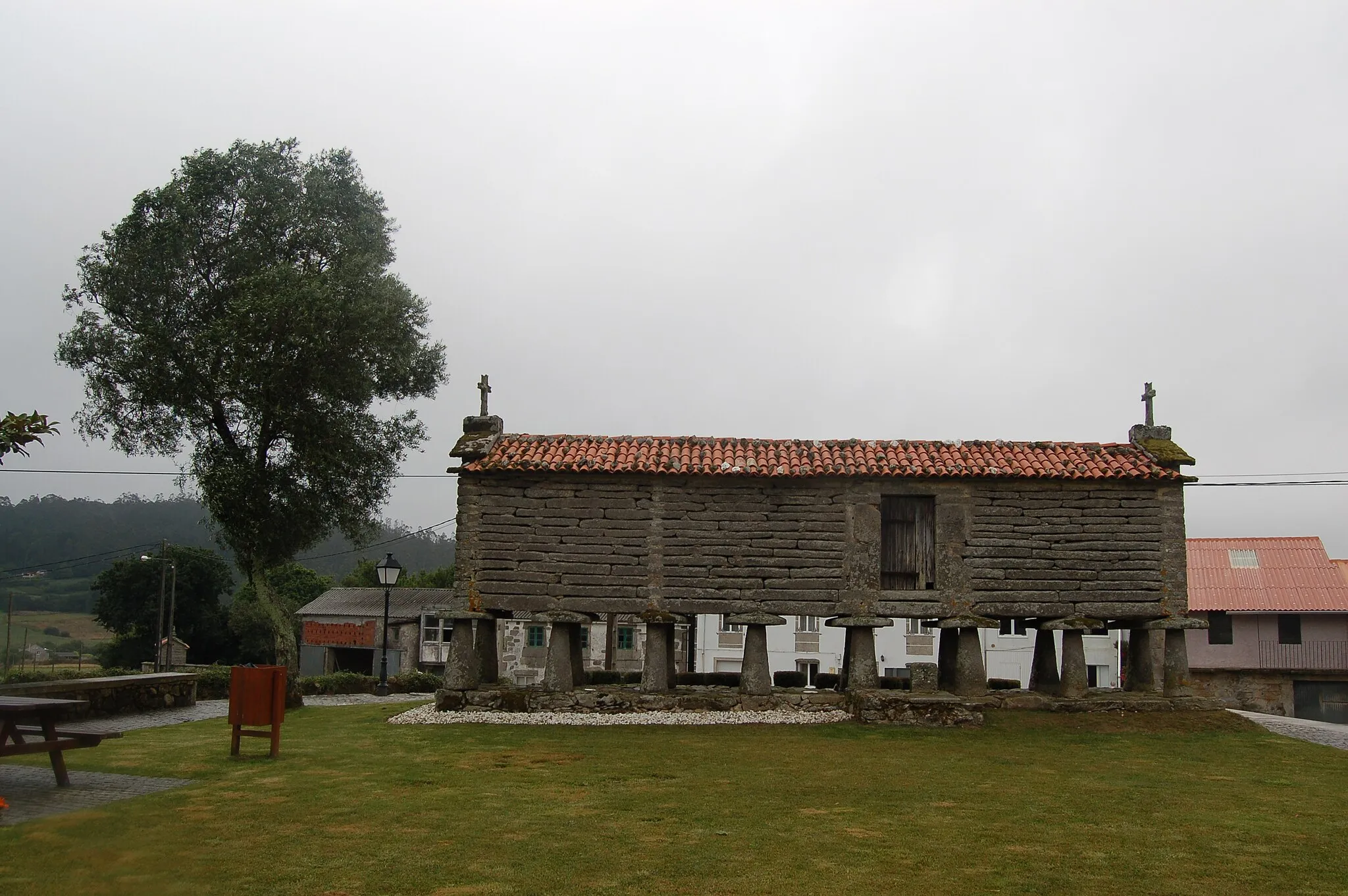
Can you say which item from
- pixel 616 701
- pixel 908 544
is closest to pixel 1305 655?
pixel 908 544

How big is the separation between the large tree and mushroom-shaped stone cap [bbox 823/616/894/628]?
10.8 m

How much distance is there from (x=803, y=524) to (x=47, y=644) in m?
13.2

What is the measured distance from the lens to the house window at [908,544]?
18.3 metres

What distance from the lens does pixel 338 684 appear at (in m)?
26.3

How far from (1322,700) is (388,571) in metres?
31.6

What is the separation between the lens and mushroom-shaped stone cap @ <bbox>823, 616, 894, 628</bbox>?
1777 centimetres

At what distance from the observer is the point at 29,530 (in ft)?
170

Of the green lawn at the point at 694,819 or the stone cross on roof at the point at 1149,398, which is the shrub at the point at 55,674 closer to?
the green lawn at the point at 694,819

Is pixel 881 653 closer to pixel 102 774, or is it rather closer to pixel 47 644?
pixel 47 644

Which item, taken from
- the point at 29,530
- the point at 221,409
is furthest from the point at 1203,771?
the point at 29,530

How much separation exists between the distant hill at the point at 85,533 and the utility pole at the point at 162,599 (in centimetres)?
211

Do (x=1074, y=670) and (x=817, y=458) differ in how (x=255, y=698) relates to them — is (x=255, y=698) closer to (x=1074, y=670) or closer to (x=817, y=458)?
(x=817, y=458)

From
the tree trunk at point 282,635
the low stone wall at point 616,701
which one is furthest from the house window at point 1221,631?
the tree trunk at point 282,635

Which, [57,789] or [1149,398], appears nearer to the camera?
[57,789]
